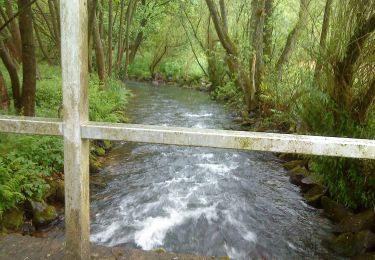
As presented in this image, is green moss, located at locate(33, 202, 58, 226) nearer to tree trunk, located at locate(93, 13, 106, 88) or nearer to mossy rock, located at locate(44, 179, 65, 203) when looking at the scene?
mossy rock, located at locate(44, 179, 65, 203)

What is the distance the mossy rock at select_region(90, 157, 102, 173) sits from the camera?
26.9 feet

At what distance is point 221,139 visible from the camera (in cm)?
269

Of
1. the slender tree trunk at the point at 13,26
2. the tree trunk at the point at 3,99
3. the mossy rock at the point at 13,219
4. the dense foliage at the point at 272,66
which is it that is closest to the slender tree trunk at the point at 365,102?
the dense foliage at the point at 272,66

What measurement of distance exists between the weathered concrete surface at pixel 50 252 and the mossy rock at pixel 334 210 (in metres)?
3.55

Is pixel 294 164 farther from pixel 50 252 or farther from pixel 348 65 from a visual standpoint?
pixel 50 252

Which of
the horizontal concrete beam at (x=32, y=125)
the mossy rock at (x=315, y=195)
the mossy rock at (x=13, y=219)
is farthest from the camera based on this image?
the mossy rock at (x=315, y=195)

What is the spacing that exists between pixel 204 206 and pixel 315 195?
220 centimetres

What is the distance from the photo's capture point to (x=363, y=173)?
5.41m

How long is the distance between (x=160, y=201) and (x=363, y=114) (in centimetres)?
392

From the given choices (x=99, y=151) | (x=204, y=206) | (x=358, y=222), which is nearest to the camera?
(x=358, y=222)

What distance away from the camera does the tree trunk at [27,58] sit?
6297 millimetres

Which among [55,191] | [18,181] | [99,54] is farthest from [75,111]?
[99,54]

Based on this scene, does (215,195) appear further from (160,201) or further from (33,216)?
(33,216)

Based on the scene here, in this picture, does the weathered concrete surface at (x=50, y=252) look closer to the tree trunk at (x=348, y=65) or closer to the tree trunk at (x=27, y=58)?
the tree trunk at (x=348, y=65)
